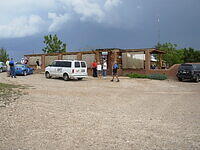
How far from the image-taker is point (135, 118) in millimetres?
7348

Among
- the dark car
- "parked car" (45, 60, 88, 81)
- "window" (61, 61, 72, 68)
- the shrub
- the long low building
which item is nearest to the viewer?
"parked car" (45, 60, 88, 81)

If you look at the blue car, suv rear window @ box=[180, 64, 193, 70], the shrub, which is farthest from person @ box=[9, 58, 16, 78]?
suv rear window @ box=[180, 64, 193, 70]

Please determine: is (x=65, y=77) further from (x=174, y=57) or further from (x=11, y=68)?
(x=174, y=57)

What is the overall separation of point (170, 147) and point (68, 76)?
637 inches

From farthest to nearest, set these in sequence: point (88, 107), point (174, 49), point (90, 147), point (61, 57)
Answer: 1. point (174, 49)
2. point (61, 57)
3. point (88, 107)
4. point (90, 147)

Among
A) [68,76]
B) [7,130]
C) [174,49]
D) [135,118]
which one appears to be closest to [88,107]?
[135,118]

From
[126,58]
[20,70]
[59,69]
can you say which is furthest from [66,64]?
[126,58]

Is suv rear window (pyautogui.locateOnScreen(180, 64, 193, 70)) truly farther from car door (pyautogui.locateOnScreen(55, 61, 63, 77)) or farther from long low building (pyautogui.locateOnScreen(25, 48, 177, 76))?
car door (pyautogui.locateOnScreen(55, 61, 63, 77))

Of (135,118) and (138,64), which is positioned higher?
(138,64)

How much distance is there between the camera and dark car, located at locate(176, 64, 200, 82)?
70.0ft

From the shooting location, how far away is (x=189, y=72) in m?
21.4

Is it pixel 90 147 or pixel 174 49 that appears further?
pixel 174 49

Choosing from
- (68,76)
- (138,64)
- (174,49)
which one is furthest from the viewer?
(174,49)

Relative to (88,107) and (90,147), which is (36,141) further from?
(88,107)
